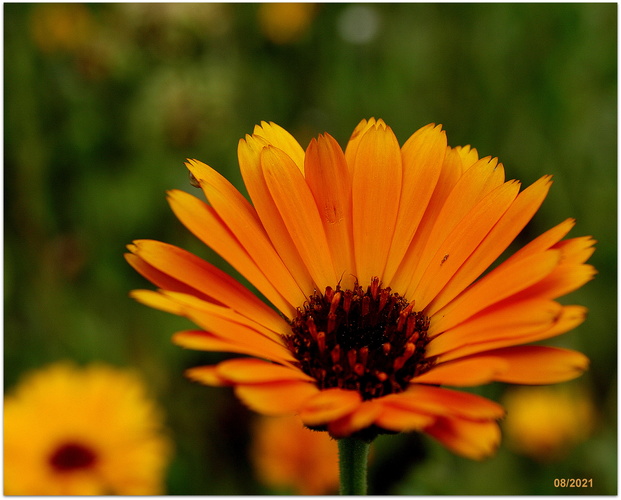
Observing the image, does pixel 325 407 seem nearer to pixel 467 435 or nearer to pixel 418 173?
pixel 467 435

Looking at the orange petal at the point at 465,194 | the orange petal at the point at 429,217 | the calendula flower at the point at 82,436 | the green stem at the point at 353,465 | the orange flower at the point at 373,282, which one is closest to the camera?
the orange flower at the point at 373,282

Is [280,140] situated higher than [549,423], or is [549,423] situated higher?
[280,140]

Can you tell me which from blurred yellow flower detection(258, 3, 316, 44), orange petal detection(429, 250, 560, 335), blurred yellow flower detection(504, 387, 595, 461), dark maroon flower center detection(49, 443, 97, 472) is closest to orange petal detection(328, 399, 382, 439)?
orange petal detection(429, 250, 560, 335)

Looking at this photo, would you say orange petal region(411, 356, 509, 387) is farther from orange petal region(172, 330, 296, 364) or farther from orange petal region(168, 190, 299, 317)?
orange petal region(168, 190, 299, 317)

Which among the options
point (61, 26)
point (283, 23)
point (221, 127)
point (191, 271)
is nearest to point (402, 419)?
point (191, 271)

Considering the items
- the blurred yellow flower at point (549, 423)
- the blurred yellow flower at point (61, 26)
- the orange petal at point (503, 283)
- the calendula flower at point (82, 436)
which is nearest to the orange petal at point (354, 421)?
the orange petal at point (503, 283)

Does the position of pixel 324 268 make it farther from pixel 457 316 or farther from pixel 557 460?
pixel 557 460

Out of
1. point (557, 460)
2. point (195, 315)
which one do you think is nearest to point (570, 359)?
point (195, 315)

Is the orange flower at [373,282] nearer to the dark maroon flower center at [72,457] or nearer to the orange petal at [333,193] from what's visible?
the orange petal at [333,193]
